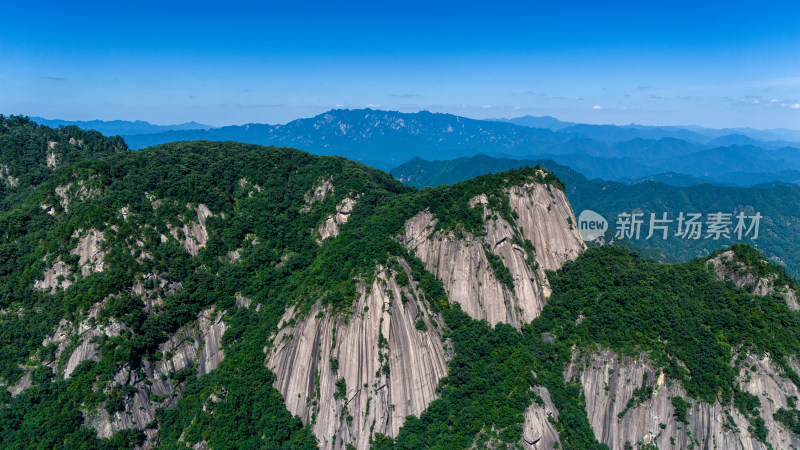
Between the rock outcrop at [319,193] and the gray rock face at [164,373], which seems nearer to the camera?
the gray rock face at [164,373]

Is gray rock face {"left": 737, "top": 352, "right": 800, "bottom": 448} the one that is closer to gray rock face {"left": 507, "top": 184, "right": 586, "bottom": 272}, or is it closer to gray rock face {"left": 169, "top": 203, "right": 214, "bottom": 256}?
gray rock face {"left": 507, "top": 184, "right": 586, "bottom": 272}

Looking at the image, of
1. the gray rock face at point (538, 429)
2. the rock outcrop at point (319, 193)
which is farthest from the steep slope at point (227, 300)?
the gray rock face at point (538, 429)

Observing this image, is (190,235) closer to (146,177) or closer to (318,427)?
(146,177)

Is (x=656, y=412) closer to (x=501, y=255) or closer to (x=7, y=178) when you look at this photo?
(x=501, y=255)

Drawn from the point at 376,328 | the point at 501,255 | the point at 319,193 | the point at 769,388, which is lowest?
the point at 769,388

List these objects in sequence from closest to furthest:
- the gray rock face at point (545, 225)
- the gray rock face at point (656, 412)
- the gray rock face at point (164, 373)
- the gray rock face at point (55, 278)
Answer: the gray rock face at point (656, 412) → the gray rock face at point (164, 373) → the gray rock face at point (55, 278) → the gray rock face at point (545, 225)

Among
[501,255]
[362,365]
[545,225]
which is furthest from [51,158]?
[545,225]

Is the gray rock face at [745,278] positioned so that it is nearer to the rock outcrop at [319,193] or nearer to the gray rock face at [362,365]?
the gray rock face at [362,365]
